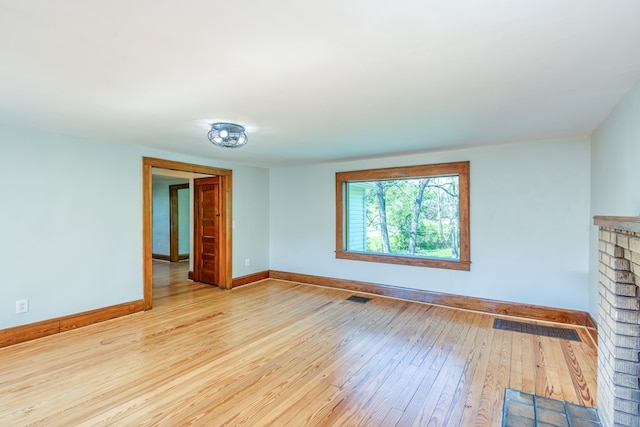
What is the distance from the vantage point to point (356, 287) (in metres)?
5.27

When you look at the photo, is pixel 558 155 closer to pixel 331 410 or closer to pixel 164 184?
pixel 331 410

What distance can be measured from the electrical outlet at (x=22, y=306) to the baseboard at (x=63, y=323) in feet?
0.50

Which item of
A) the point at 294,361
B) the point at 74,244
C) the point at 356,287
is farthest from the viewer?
the point at 356,287

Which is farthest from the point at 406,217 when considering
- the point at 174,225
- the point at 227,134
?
the point at 174,225

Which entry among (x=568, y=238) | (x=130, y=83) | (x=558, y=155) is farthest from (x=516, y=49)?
(x=568, y=238)

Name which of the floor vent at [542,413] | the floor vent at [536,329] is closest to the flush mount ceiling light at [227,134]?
the floor vent at [542,413]

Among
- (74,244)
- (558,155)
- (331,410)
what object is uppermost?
(558,155)

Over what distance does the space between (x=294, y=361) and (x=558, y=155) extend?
3.72 metres

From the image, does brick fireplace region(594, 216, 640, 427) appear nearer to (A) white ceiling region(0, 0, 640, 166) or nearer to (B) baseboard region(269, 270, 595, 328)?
(A) white ceiling region(0, 0, 640, 166)

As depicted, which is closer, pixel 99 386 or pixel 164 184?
pixel 99 386

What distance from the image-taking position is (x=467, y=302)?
4.31 meters

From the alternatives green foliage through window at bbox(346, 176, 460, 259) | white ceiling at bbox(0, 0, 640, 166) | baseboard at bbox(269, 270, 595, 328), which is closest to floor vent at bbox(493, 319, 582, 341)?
baseboard at bbox(269, 270, 595, 328)

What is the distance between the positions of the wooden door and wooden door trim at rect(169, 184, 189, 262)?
8.91ft

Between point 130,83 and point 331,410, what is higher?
point 130,83
